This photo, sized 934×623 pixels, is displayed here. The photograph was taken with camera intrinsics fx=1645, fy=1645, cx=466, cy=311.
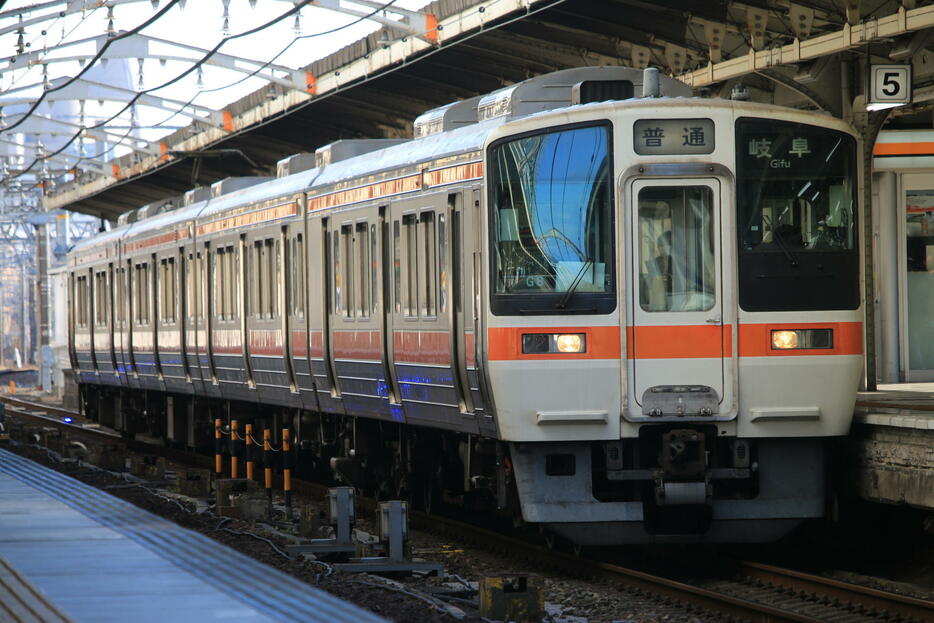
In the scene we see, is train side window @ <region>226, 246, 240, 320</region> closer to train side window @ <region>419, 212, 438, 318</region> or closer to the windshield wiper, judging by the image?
train side window @ <region>419, 212, 438, 318</region>

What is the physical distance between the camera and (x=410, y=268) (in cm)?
1277

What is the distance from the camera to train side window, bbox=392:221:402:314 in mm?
13031

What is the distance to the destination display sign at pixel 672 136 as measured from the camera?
1061 centimetres

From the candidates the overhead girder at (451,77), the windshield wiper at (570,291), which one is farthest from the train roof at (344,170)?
the overhead girder at (451,77)

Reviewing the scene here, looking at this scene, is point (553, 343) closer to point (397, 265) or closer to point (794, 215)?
point (794, 215)

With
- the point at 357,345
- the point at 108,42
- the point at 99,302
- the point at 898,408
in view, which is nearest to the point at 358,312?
the point at 357,345

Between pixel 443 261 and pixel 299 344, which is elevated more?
pixel 443 261

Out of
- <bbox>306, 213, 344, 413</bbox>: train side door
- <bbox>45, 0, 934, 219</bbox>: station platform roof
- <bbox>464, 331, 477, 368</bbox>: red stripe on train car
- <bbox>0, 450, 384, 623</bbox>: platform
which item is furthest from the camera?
<bbox>306, 213, 344, 413</bbox>: train side door

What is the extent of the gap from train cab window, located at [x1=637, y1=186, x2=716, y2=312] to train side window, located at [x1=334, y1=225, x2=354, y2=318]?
4.20 metres

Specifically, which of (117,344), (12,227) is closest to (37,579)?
(117,344)

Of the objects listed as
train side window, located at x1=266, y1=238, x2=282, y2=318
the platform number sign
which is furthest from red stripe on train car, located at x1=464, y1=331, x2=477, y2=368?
train side window, located at x1=266, y1=238, x2=282, y2=318

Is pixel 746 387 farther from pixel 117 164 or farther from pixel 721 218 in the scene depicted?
pixel 117 164

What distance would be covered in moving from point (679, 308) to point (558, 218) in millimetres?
973

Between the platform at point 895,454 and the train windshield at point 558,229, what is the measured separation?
207 centimetres
